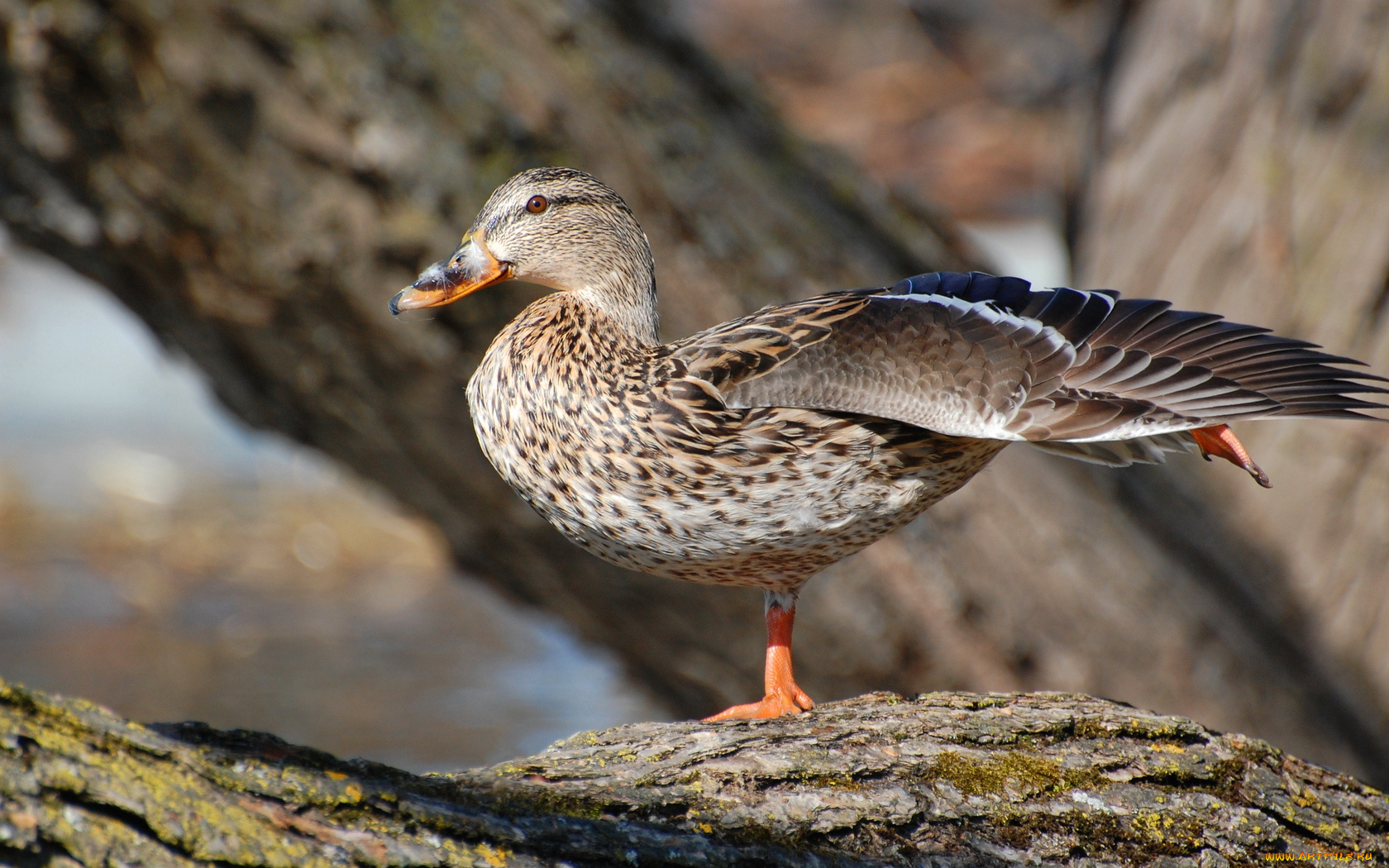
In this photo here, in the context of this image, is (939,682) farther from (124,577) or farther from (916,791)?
(124,577)

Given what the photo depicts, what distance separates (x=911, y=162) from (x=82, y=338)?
6989 mm

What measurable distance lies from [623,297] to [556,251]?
181 millimetres

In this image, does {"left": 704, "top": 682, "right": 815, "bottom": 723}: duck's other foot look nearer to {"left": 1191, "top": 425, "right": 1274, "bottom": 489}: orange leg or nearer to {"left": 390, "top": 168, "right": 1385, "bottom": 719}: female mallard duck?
{"left": 390, "top": 168, "right": 1385, "bottom": 719}: female mallard duck

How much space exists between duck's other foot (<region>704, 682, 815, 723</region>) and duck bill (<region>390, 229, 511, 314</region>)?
103 centimetres

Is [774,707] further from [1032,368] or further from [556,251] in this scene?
[556,251]

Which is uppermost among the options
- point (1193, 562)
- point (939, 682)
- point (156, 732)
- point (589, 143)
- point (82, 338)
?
point (82, 338)

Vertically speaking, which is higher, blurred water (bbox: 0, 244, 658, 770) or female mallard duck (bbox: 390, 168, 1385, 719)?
blurred water (bbox: 0, 244, 658, 770)

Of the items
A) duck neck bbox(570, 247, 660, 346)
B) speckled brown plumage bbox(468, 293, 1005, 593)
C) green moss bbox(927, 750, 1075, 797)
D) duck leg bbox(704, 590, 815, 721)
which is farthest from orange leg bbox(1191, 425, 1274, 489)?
duck neck bbox(570, 247, 660, 346)

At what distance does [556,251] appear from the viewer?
106 inches

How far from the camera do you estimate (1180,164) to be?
4570 millimetres

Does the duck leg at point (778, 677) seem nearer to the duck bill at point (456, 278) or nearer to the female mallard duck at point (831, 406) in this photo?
the female mallard duck at point (831, 406)

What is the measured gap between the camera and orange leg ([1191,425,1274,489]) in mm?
2285

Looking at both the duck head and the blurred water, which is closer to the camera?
the duck head

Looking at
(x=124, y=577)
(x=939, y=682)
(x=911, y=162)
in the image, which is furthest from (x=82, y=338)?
(x=939, y=682)
